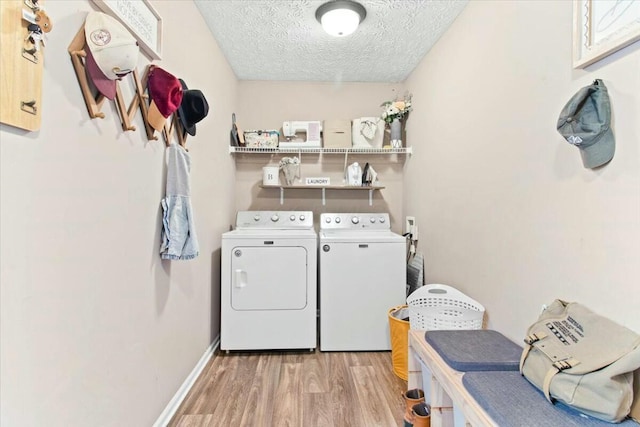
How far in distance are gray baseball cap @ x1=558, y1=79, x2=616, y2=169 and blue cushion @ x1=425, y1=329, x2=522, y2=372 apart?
30.2 inches

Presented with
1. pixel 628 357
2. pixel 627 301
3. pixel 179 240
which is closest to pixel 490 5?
pixel 627 301

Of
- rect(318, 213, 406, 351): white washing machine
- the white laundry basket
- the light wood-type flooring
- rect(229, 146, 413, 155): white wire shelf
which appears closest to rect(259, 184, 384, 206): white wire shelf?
rect(229, 146, 413, 155): white wire shelf

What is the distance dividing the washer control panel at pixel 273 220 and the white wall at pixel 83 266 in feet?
3.66

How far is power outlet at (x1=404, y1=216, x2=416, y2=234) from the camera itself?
2.86m

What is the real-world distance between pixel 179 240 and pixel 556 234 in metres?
1.59

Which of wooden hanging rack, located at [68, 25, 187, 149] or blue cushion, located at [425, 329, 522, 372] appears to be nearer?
wooden hanging rack, located at [68, 25, 187, 149]

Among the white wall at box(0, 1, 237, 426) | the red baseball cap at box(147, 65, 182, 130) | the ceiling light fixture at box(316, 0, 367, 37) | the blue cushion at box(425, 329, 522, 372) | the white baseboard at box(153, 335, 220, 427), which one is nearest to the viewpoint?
the white wall at box(0, 1, 237, 426)

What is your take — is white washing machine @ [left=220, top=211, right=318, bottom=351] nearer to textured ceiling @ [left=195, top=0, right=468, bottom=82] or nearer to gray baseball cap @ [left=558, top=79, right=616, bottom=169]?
textured ceiling @ [left=195, top=0, right=468, bottom=82]

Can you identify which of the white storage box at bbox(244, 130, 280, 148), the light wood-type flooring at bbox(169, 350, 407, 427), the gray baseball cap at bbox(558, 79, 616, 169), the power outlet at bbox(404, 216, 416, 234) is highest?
the white storage box at bbox(244, 130, 280, 148)

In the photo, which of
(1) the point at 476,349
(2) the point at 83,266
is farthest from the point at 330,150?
(2) the point at 83,266

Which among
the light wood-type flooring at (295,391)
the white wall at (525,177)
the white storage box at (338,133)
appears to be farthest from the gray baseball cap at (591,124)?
the white storage box at (338,133)

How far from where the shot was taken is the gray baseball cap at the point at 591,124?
3.22 ft

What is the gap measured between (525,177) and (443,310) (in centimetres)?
A: 78

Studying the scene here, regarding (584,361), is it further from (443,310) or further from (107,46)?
(107,46)
